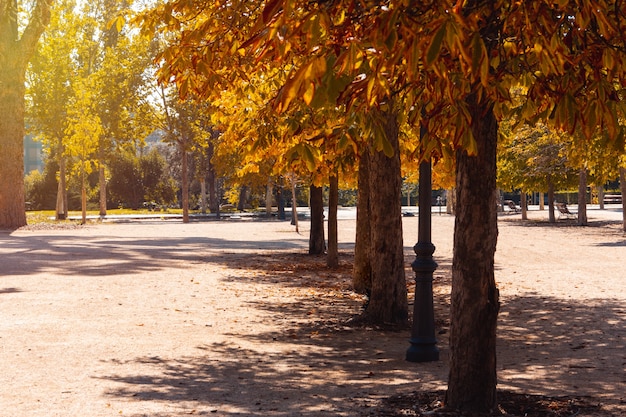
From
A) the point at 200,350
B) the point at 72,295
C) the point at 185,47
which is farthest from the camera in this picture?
the point at 72,295

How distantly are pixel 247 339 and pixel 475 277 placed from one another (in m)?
5.32

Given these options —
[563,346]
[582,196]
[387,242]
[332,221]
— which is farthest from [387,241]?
[582,196]

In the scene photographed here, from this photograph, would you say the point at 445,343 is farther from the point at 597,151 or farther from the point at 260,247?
the point at 260,247

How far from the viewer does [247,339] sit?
39.9 feet

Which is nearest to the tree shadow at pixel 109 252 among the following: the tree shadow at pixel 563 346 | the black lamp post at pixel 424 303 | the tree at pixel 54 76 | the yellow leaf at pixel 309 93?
the tree shadow at pixel 563 346

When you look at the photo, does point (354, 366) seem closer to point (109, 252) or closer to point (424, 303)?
point (424, 303)

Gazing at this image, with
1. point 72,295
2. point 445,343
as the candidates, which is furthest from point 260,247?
point 445,343

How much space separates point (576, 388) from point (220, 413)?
328 centimetres

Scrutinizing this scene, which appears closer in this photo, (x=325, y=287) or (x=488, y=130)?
(x=488, y=130)

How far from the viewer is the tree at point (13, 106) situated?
4019cm

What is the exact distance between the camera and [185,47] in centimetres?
834

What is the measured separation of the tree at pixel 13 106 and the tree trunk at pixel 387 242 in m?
29.3

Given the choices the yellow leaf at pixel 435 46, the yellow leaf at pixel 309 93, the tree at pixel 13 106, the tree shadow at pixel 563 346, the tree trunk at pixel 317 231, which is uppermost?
the tree at pixel 13 106

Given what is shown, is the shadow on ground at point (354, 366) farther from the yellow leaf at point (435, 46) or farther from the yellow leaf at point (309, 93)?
the yellow leaf at point (435, 46)
